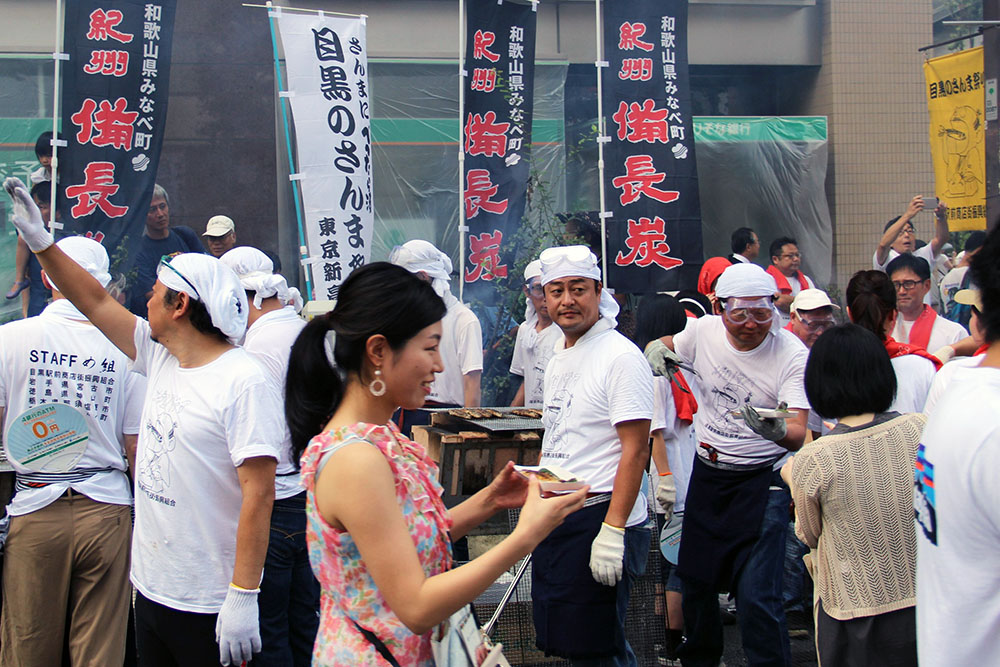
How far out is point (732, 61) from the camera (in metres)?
12.9

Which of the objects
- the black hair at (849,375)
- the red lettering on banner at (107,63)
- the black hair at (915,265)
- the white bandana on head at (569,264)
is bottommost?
the black hair at (849,375)

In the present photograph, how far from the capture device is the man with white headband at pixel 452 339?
6.20 meters

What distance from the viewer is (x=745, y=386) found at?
15.1 feet

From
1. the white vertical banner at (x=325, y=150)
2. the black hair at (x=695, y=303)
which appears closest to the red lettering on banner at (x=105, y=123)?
the white vertical banner at (x=325, y=150)

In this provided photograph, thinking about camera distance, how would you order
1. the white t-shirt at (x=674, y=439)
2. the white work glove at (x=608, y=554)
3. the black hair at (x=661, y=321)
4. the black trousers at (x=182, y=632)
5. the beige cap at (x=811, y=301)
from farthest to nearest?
1. the black hair at (x=661, y=321)
2. the white t-shirt at (x=674, y=439)
3. the beige cap at (x=811, y=301)
4. the white work glove at (x=608, y=554)
5. the black trousers at (x=182, y=632)

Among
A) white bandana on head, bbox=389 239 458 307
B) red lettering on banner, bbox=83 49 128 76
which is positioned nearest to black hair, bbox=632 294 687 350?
white bandana on head, bbox=389 239 458 307

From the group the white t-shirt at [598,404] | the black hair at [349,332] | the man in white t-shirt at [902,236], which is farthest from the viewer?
the man in white t-shirt at [902,236]

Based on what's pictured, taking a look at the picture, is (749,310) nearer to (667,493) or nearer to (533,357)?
(667,493)

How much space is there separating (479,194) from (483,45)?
4.58ft

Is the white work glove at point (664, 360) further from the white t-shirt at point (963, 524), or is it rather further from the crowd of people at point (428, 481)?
the white t-shirt at point (963, 524)

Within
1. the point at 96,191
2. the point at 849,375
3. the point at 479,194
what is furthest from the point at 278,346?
the point at 479,194

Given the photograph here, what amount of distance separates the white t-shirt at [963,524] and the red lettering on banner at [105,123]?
766 cm

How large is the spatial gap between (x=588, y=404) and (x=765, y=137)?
938 cm

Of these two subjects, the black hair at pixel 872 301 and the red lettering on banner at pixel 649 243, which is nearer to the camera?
the black hair at pixel 872 301
